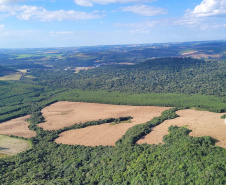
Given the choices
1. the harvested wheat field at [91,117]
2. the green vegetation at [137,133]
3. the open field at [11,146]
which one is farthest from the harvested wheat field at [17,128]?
the green vegetation at [137,133]

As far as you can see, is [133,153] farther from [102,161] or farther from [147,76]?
[147,76]

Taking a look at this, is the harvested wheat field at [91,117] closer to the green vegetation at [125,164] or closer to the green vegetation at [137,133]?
the green vegetation at [137,133]

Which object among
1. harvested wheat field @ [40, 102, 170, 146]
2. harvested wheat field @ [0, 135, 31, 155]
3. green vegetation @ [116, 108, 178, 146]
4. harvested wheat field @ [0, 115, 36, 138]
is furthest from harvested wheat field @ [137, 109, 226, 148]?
harvested wheat field @ [0, 115, 36, 138]

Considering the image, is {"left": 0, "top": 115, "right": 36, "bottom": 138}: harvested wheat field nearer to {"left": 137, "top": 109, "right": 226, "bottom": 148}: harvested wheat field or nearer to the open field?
the open field

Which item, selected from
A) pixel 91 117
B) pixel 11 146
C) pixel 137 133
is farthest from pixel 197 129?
pixel 11 146

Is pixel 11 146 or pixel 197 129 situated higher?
pixel 197 129

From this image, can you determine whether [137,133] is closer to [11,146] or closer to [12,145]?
[11,146]

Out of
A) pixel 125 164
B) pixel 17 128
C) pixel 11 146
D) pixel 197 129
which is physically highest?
pixel 197 129
